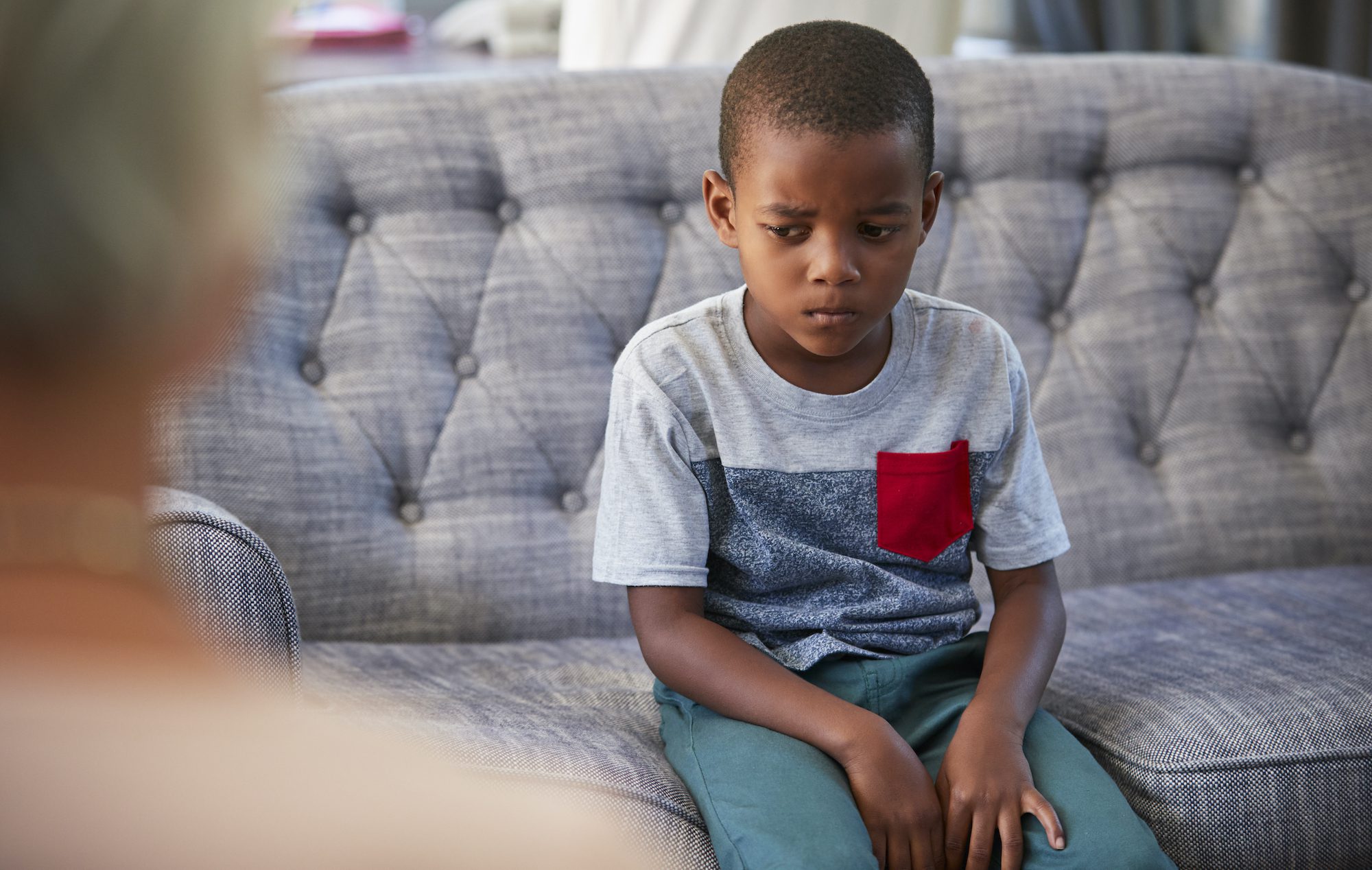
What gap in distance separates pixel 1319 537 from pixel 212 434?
144 cm

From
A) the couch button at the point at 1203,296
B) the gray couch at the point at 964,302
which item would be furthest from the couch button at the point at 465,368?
the couch button at the point at 1203,296

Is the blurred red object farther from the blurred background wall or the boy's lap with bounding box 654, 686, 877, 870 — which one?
the boy's lap with bounding box 654, 686, 877, 870

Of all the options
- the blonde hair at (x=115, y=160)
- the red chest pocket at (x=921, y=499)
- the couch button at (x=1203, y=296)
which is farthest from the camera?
the couch button at (x=1203, y=296)

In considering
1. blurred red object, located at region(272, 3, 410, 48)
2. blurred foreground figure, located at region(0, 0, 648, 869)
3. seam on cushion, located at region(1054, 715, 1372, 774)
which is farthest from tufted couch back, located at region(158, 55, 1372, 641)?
blurred red object, located at region(272, 3, 410, 48)

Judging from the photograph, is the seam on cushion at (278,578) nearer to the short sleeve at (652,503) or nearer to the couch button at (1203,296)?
the short sleeve at (652,503)

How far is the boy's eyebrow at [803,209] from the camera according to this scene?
1.02 m

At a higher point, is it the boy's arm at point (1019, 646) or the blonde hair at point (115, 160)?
the blonde hair at point (115, 160)

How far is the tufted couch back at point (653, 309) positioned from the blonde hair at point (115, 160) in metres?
1.17

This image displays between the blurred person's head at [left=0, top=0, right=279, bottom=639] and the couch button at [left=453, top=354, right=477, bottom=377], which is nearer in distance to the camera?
the blurred person's head at [left=0, top=0, right=279, bottom=639]

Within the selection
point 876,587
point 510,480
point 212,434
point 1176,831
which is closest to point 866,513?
point 876,587

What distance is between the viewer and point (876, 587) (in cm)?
116

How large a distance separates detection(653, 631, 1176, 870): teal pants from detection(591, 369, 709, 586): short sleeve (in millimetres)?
141

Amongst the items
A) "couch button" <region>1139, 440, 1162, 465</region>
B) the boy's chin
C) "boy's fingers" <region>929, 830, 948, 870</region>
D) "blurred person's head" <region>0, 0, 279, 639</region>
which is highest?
"blurred person's head" <region>0, 0, 279, 639</region>

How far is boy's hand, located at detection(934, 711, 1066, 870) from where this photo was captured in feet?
3.25
